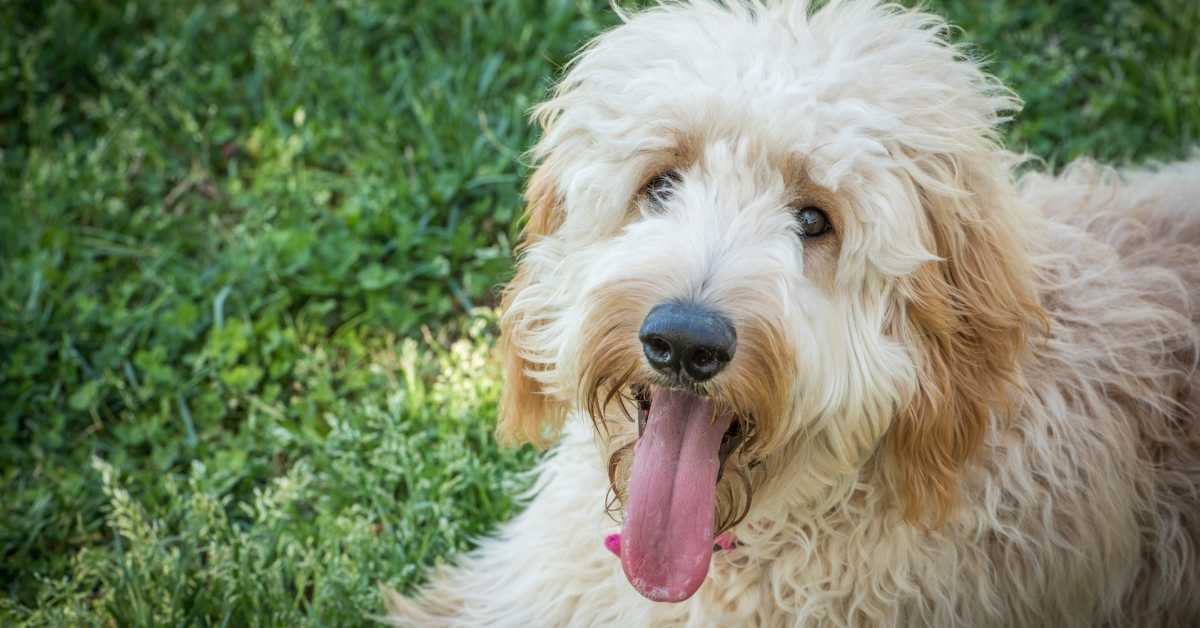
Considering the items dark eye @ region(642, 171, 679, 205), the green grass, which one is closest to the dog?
dark eye @ region(642, 171, 679, 205)

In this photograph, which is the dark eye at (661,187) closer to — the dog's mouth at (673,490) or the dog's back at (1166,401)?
the dog's mouth at (673,490)

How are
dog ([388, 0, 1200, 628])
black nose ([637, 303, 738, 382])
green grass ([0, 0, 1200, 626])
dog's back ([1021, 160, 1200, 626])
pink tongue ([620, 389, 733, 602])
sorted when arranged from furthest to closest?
green grass ([0, 0, 1200, 626])
dog's back ([1021, 160, 1200, 626])
pink tongue ([620, 389, 733, 602])
dog ([388, 0, 1200, 628])
black nose ([637, 303, 738, 382])

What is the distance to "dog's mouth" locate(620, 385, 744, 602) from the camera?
245cm

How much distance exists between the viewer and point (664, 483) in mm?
2465

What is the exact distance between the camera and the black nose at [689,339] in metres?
2.21

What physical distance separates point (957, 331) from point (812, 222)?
0.40m

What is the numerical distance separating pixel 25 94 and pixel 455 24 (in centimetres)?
197

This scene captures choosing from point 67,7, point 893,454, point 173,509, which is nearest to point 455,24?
point 67,7

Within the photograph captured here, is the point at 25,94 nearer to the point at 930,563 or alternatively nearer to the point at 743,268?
the point at 743,268

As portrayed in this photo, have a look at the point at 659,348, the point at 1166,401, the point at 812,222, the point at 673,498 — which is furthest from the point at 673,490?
the point at 1166,401

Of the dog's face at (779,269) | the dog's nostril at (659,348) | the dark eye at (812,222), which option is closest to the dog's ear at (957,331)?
the dog's face at (779,269)

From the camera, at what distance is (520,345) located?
9.11 ft

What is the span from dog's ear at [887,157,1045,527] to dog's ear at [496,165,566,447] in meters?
0.85

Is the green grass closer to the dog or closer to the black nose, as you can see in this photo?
the dog
